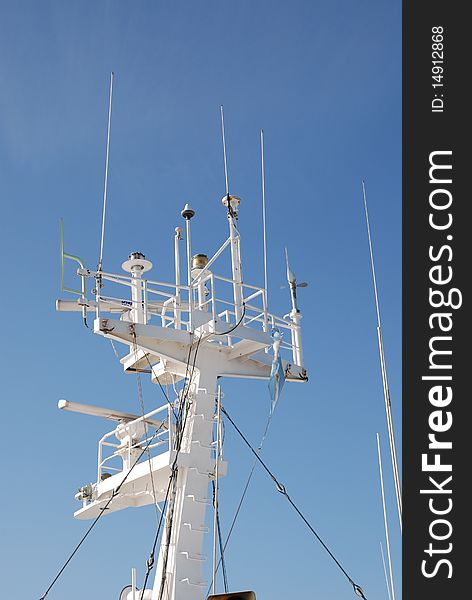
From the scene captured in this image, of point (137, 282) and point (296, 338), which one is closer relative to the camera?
point (137, 282)

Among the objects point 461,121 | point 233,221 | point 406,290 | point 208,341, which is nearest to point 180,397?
point 208,341

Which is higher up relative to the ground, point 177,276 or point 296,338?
point 177,276

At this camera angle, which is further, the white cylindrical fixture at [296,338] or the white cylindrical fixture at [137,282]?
the white cylindrical fixture at [296,338]

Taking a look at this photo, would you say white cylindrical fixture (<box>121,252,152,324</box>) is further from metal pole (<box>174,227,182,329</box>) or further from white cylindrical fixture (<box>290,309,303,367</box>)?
white cylindrical fixture (<box>290,309,303,367</box>)

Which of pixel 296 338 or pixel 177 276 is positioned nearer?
pixel 177 276

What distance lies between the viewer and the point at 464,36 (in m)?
13.7

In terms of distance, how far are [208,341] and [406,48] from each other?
6.13 metres

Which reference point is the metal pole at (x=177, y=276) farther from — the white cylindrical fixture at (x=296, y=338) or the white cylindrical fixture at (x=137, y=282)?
the white cylindrical fixture at (x=296, y=338)

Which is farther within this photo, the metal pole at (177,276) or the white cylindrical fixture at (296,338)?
the white cylindrical fixture at (296,338)

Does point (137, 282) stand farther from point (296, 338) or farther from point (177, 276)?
point (296, 338)

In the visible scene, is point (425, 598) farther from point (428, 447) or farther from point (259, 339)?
point (259, 339)

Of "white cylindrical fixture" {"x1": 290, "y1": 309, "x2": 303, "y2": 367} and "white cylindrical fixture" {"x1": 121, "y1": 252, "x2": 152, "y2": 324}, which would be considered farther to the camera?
"white cylindrical fixture" {"x1": 290, "y1": 309, "x2": 303, "y2": 367}

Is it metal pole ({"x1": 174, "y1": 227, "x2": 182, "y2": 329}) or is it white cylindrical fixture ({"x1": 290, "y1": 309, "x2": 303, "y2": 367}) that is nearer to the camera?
metal pole ({"x1": 174, "y1": 227, "x2": 182, "y2": 329})

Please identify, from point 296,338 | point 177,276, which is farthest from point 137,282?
point 296,338
